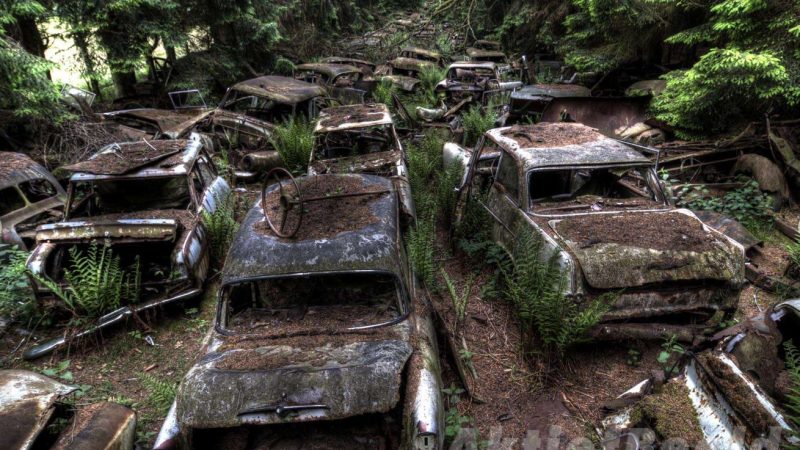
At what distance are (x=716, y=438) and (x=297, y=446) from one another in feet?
7.52

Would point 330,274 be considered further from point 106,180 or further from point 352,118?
point 352,118

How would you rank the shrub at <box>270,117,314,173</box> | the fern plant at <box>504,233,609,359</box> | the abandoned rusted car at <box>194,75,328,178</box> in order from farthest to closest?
the abandoned rusted car at <box>194,75,328,178</box> → the shrub at <box>270,117,314,173</box> → the fern plant at <box>504,233,609,359</box>

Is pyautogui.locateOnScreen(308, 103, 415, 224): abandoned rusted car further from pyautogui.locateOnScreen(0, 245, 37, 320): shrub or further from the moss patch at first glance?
pyautogui.locateOnScreen(0, 245, 37, 320): shrub

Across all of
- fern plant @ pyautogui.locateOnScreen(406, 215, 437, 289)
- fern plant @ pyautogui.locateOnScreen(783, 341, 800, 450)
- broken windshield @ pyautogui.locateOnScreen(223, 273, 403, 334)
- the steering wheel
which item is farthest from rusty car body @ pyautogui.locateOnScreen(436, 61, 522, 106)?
fern plant @ pyautogui.locateOnScreen(783, 341, 800, 450)

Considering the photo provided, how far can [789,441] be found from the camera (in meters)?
1.95

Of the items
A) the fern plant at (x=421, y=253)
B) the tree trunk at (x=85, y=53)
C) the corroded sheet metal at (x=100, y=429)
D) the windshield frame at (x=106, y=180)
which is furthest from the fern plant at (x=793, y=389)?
the tree trunk at (x=85, y=53)

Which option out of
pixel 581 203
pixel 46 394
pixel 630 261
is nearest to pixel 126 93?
pixel 46 394

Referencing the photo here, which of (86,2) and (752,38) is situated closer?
(752,38)

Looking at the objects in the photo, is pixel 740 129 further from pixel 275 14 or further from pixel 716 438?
pixel 275 14

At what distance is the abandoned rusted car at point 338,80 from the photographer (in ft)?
36.4

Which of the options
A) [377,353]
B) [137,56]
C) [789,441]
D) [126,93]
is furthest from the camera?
[126,93]

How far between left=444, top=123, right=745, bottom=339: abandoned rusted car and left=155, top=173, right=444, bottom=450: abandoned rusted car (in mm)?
1395

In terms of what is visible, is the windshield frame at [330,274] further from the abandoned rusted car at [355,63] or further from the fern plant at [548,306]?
the abandoned rusted car at [355,63]

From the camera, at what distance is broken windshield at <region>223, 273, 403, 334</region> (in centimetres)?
315
